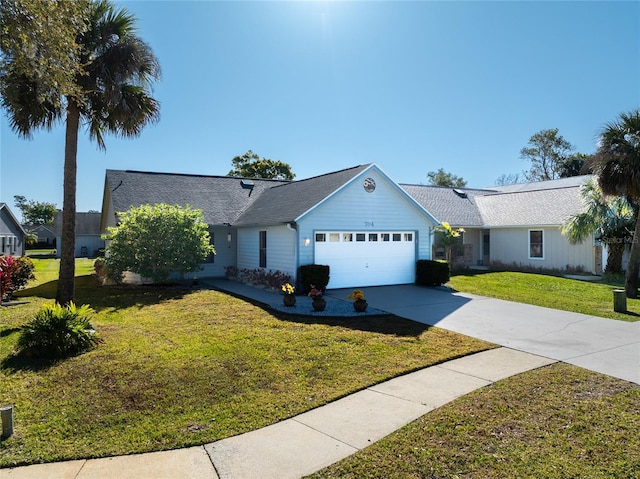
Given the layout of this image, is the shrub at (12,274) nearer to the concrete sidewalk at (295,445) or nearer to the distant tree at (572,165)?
the concrete sidewalk at (295,445)

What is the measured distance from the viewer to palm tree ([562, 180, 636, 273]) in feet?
60.0

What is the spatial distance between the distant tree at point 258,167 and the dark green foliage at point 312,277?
112ft

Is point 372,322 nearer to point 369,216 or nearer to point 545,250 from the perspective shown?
point 369,216

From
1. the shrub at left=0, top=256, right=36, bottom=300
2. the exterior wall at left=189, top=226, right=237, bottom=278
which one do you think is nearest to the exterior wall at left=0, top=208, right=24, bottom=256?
the shrub at left=0, top=256, right=36, bottom=300

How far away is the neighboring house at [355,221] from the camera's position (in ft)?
50.2

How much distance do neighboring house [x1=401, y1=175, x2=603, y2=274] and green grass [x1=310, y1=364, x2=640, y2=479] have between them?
16.8 m

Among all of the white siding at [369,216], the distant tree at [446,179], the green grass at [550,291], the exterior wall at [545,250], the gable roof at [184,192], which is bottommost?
the green grass at [550,291]

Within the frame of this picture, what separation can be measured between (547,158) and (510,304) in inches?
1899

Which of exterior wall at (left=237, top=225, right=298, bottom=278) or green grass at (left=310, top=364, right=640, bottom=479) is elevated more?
exterior wall at (left=237, top=225, right=298, bottom=278)

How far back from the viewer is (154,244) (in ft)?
49.5

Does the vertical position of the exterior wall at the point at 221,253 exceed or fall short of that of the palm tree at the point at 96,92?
it falls short

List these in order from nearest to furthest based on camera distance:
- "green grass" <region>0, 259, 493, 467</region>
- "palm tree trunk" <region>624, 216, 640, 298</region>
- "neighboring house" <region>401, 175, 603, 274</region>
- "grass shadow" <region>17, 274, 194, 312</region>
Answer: "green grass" <region>0, 259, 493, 467</region>, "grass shadow" <region>17, 274, 194, 312</region>, "palm tree trunk" <region>624, 216, 640, 298</region>, "neighboring house" <region>401, 175, 603, 274</region>

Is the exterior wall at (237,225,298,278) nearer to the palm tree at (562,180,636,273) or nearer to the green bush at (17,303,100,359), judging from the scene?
the green bush at (17,303,100,359)

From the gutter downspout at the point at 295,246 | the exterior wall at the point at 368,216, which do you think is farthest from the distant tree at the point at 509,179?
the gutter downspout at the point at 295,246
